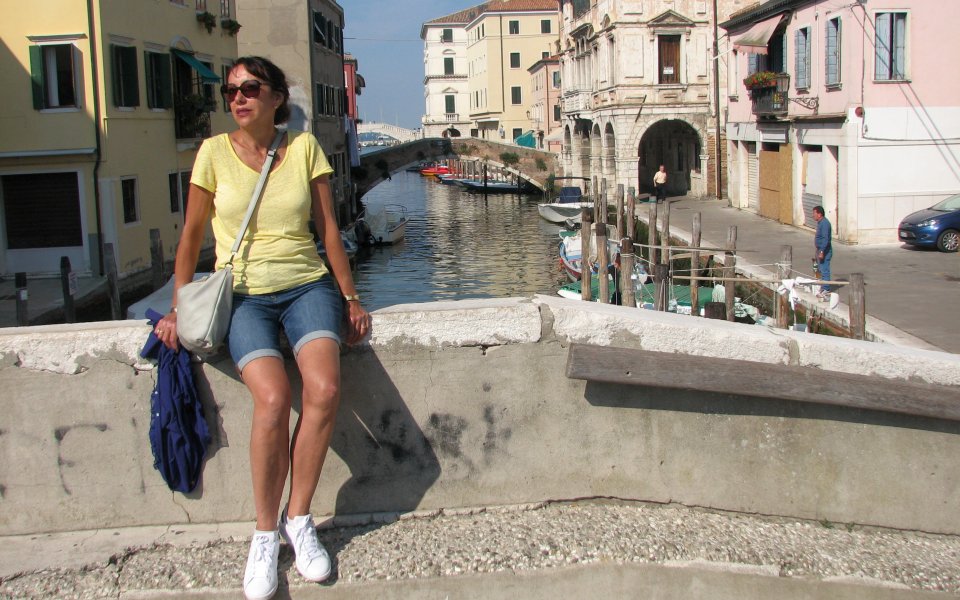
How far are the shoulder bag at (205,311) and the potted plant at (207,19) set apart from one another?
24.2 meters

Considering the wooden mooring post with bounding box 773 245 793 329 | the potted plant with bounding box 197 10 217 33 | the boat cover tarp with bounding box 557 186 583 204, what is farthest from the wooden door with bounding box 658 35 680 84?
the wooden mooring post with bounding box 773 245 793 329

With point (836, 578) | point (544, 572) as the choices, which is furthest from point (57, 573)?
point (836, 578)

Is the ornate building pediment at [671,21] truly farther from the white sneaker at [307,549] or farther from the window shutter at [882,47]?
the white sneaker at [307,549]

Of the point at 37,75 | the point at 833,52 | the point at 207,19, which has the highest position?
the point at 207,19

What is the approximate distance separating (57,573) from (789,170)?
83.3ft

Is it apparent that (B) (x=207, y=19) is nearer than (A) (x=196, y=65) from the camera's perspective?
No

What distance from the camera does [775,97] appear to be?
26.3m

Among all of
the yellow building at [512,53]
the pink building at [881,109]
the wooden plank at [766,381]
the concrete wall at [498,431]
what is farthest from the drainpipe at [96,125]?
the yellow building at [512,53]

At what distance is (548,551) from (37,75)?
1970 cm

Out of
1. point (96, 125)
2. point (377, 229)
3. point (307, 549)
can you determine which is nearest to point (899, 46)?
point (96, 125)

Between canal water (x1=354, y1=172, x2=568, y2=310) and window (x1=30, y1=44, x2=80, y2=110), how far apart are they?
732 cm

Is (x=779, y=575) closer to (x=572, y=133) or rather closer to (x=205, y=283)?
(x=205, y=283)

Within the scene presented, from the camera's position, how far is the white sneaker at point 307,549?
10.1 ft

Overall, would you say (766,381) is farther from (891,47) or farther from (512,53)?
(512,53)
